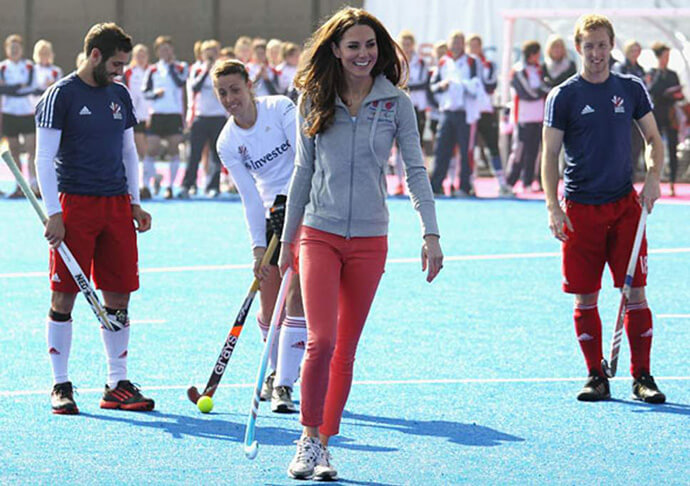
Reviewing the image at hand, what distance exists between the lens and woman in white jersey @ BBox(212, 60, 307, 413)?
6.88 metres

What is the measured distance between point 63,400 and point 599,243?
289 centimetres

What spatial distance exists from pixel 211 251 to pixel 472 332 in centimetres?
504

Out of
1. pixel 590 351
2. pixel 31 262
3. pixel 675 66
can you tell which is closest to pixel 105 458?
pixel 590 351

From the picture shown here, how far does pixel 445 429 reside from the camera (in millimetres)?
6578

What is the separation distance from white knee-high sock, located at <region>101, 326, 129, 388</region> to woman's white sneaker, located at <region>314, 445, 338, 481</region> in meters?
1.81

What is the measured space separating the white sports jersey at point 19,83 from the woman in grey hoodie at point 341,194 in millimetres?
14421

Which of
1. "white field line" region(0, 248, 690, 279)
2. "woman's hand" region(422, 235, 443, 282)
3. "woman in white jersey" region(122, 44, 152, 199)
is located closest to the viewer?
"woman's hand" region(422, 235, 443, 282)

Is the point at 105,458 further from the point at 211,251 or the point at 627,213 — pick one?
the point at 211,251

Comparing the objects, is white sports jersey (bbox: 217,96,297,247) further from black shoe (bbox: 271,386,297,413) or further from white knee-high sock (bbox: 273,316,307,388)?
black shoe (bbox: 271,386,297,413)

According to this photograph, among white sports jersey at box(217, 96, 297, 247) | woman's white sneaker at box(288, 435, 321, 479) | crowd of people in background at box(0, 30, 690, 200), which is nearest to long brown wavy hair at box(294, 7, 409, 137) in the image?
woman's white sneaker at box(288, 435, 321, 479)

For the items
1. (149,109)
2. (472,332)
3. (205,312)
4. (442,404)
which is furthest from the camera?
(149,109)

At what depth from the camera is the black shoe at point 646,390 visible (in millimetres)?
7109

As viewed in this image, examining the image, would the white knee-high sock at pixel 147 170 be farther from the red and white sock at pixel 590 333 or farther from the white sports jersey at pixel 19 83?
the red and white sock at pixel 590 333

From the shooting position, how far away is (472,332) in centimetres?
921
